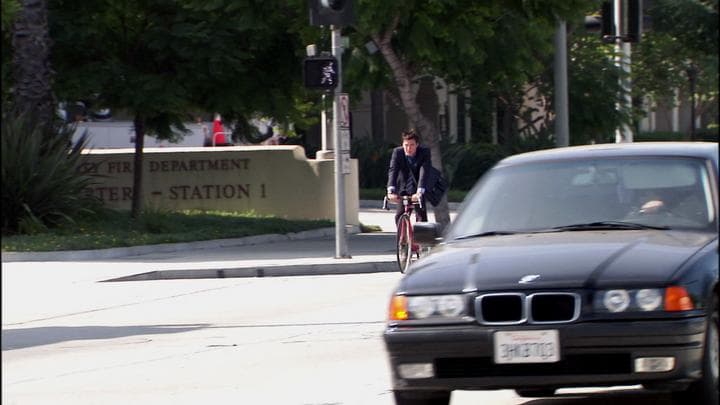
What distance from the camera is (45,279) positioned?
18.6m

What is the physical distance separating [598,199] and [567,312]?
1.41 meters

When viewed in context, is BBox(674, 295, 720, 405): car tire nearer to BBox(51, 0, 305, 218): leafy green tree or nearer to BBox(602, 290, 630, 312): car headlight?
BBox(602, 290, 630, 312): car headlight

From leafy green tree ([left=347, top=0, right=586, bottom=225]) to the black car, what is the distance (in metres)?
13.0

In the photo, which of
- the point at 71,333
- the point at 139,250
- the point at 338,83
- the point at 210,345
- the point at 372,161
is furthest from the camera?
the point at 372,161

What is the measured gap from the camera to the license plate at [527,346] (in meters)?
7.18

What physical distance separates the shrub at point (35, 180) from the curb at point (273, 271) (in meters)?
4.50

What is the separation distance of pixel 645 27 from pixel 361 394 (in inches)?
655

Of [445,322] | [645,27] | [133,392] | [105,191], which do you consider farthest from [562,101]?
[445,322]

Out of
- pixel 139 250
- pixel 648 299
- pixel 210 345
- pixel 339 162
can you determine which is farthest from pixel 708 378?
pixel 139 250

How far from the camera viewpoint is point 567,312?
724cm

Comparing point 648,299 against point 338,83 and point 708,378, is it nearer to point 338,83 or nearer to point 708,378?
point 708,378

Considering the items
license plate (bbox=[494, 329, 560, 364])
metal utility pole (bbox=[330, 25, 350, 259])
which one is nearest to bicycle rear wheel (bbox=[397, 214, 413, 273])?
metal utility pole (bbox=[330, 25, 350, 259])

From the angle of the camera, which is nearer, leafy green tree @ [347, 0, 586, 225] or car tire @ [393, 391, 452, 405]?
car tire @ [393, 391, 452, 405]

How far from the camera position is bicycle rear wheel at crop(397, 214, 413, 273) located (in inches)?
693
